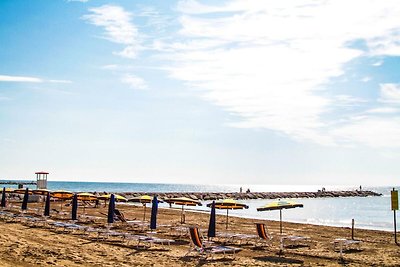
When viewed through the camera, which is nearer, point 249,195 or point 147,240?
point 147,240

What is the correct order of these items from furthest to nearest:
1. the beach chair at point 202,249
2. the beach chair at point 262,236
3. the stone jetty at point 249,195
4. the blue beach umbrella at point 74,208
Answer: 1. the stone jetty at point 249,195
2. the blue beach umbrella at point 74,208
3. the beach chair at point 262,236
4. the beach chair at point 202,249

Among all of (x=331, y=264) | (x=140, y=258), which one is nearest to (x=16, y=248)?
(x=140, y=258)

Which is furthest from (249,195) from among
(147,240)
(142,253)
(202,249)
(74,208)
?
(142,253)

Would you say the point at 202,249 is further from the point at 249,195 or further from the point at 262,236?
the point at 249,195

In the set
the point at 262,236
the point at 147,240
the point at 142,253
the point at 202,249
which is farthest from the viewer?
the point at 262,236

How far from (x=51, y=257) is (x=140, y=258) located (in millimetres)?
2318

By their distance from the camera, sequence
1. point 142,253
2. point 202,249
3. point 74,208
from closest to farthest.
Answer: point 142,253
point 202,249
point 74,208

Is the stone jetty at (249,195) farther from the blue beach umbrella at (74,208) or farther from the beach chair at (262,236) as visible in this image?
the beach chair at (262,236)

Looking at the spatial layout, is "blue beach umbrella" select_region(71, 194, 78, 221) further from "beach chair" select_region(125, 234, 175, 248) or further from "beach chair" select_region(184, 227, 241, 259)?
"beach chair" select_region(184, 227, 241, 259)

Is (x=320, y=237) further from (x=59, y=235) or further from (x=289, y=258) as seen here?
(x=59, y=235)

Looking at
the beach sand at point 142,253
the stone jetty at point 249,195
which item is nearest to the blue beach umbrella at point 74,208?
the beach sand at point 142,253

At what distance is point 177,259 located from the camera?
11977 millimetres

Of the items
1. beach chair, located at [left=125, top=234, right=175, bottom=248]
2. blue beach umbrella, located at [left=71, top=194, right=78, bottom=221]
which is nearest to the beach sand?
beach chair, located at [left=125, top=234, right=175, bottom=248]

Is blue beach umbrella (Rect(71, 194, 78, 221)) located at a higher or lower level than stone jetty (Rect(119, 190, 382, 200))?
higher
